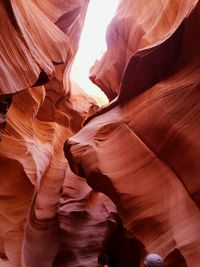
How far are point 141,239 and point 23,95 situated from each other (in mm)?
5114

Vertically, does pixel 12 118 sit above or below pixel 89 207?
above

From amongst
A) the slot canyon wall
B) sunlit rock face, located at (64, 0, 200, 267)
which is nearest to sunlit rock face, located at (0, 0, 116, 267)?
the slot canyon wall

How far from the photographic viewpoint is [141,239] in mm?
5145

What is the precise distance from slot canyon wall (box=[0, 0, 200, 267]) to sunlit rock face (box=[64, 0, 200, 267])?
2 cm

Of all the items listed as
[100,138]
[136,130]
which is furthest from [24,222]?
[136,130]

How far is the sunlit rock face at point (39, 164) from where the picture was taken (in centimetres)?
554

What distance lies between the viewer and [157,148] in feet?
18.5

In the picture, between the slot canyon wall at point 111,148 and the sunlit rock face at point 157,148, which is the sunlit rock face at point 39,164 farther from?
the sunlit rock face at point 157,148

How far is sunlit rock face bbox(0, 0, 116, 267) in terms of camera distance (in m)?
5.54

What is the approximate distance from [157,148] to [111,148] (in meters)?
0.81

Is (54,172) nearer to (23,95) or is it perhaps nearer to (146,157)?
(23,95)

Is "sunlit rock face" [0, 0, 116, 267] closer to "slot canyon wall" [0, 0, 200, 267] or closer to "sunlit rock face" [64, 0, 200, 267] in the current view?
"slot canyon wall" [0, 0, 200, 267]

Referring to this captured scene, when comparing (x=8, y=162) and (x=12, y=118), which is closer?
(x=8, y=162)

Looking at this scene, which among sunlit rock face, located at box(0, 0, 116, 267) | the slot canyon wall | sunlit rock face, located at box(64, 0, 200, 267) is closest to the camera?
sunlit rock face, located at box(64, 0, 200, 267)
